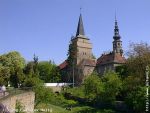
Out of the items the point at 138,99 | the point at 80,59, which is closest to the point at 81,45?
the point at 80,59

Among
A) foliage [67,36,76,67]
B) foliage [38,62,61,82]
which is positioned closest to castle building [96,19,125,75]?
foliage [67,36,76,67]

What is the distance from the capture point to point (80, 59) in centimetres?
10988

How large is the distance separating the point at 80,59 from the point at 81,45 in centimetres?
447

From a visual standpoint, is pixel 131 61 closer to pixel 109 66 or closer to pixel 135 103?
pixel 135 103

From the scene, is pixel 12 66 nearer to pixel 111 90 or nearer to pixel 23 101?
pixel 111 90

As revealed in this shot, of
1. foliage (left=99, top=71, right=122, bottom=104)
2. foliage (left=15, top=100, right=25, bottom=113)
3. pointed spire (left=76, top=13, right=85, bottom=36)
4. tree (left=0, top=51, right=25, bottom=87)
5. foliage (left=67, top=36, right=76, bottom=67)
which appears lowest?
foliage (left=15, top=100, right=25, bottom=113)

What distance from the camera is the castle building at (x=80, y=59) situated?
349 feet

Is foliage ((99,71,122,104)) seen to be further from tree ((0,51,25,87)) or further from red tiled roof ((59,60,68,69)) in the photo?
red tiled roof ((59,60,68,69))

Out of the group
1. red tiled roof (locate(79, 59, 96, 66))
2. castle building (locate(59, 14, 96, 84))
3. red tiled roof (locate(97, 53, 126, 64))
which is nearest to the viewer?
red tiled roof (locate(97, 53, 126, 64))

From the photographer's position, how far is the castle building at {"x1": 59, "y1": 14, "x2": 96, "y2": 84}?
106250 mm

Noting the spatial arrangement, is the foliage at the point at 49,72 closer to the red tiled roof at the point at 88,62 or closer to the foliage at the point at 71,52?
the foliage at the point at 71,52

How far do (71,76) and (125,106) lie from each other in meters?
46.4

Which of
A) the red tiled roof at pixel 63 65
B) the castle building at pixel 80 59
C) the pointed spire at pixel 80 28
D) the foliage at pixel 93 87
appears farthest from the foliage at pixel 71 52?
the foliage at pixel 93 87

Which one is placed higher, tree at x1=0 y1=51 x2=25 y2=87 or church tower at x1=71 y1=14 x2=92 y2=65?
church tower at x1=71 y1=14 x2=92 y2=65
